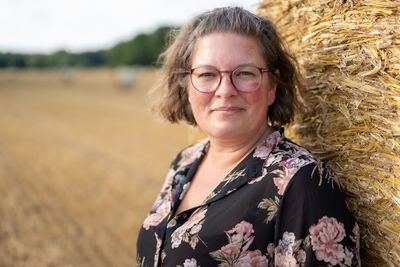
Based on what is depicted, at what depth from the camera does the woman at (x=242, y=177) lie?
1.27m

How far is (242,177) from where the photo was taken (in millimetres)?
1476

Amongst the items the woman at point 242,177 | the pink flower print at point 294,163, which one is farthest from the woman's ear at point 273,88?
the pink flower print at point 294,163

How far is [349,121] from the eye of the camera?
158cm

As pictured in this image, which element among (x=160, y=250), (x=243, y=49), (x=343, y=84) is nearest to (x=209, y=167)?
(x=160, y=250)

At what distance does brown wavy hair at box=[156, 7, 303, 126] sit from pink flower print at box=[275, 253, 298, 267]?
0.75 meters

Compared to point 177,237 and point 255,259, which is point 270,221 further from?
point 177,237

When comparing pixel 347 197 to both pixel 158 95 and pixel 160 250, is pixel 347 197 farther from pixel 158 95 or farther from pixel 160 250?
pixel 158 95

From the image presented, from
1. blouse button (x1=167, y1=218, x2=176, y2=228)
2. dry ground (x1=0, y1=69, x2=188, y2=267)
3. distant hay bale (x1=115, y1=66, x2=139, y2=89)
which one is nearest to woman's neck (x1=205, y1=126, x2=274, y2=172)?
blouse button (x1=167, y1=218, x2=176, y2=228)

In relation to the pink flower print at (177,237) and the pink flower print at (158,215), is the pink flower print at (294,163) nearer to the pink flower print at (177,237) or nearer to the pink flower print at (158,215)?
the pink flower print at (177,237)

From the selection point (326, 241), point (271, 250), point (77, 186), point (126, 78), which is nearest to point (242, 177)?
point (271, 250)

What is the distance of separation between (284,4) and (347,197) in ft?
3.64

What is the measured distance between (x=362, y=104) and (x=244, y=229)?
2.38ft

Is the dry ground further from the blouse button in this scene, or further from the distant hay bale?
the distant hay bale

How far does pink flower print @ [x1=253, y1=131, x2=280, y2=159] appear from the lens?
5.03 ft
